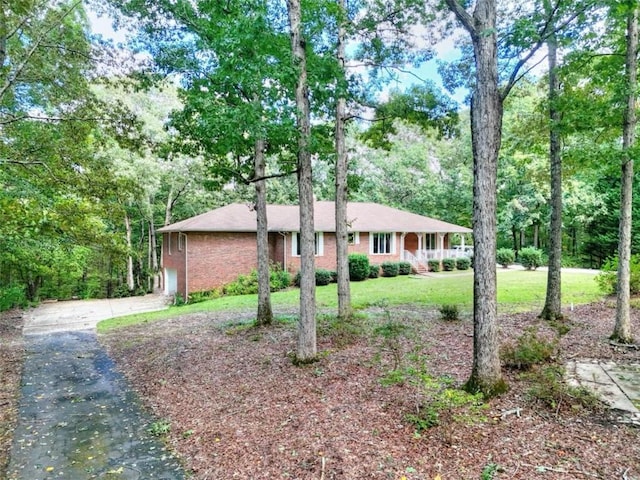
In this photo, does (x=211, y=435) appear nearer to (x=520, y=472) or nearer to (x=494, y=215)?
(x=520, y=472)

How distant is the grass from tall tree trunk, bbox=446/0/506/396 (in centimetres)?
682

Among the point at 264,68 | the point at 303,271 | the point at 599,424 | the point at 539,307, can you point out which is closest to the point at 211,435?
the point at 303,271

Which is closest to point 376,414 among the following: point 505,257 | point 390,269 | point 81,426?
point 81,426

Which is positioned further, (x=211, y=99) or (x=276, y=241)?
(x=276, y=241)

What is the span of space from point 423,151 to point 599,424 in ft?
107

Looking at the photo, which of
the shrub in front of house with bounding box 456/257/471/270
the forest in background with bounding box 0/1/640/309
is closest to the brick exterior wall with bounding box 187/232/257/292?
the forest in background with bounding box 0/1/640/309

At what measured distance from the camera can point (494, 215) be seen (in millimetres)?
4613

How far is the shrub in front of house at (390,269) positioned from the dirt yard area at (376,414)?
1439 centimetres

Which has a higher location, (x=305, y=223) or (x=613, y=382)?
(x=305, y=223)

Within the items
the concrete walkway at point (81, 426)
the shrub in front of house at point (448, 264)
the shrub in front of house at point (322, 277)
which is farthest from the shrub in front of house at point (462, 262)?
the concrete walkway at point (81, 426)

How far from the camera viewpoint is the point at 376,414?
175 inches

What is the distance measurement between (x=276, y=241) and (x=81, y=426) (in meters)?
16.5

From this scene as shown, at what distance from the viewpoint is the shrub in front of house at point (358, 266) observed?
20766 mm

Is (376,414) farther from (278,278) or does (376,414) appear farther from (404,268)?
(404,268)
